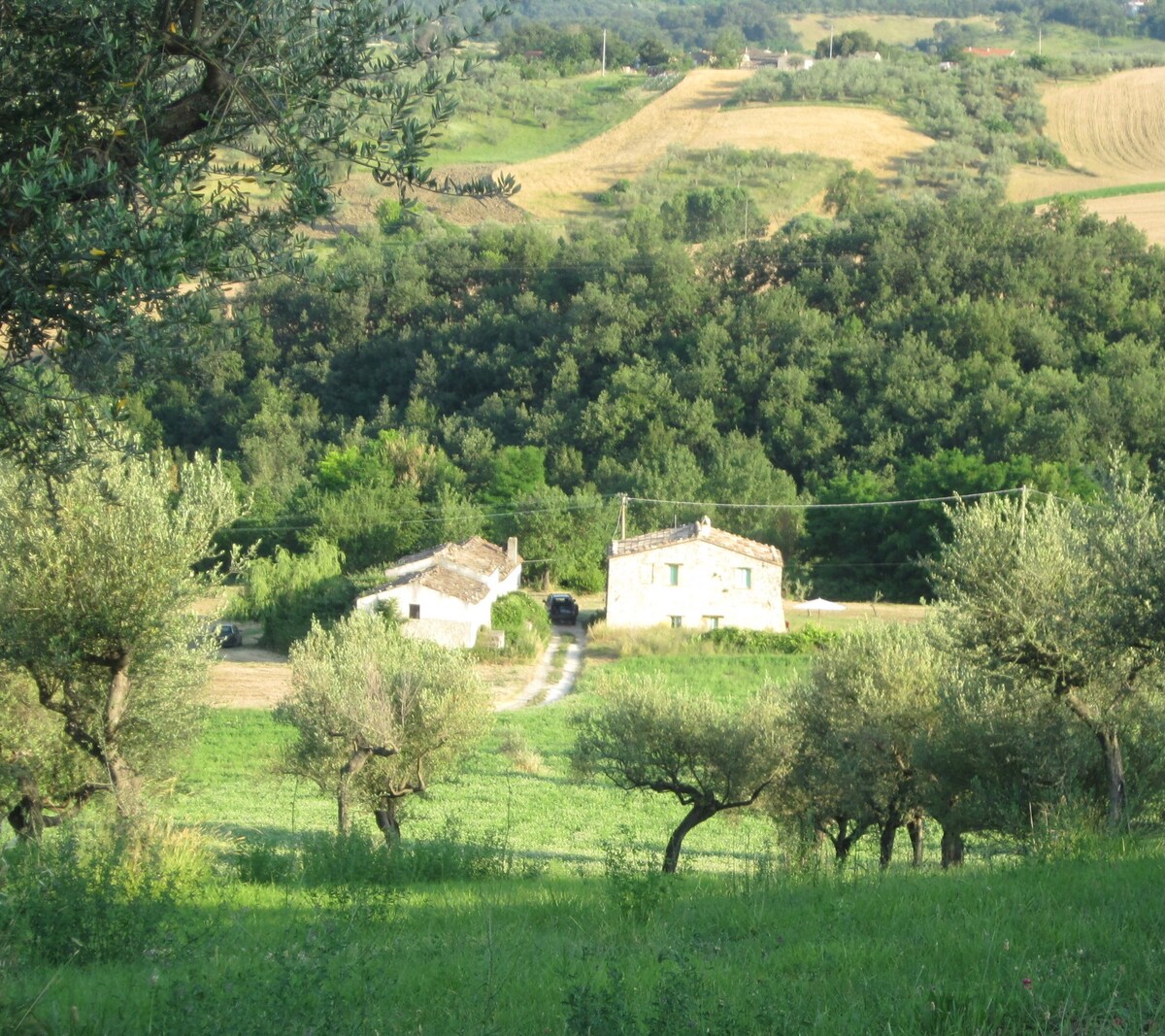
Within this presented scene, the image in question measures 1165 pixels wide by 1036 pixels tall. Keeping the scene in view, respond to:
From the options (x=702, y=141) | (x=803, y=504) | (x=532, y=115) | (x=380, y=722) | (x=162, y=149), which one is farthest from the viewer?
(x=532, y=115)

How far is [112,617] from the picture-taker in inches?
442

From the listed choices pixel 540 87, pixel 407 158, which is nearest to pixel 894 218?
pixel 540 87

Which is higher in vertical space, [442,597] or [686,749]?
[686,749]

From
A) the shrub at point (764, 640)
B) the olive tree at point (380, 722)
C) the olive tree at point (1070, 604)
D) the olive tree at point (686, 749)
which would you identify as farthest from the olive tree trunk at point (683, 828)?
the shrub at point (764, 640)

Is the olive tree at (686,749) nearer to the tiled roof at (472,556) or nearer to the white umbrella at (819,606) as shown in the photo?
the tiled roof at (472,556)

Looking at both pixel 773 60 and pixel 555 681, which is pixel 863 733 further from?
pixel 773 60

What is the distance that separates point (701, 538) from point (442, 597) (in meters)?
9.33

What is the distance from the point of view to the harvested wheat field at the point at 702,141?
101375 millimetres

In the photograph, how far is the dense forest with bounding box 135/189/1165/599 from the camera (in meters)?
53.7

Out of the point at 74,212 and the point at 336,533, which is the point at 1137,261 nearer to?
the point at 336,533

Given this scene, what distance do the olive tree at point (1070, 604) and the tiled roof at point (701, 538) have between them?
→ 3032 centimetres

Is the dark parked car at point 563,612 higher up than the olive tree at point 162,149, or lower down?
lower down

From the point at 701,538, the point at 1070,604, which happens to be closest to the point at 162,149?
the point at 1070,604

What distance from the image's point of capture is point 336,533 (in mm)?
51844
